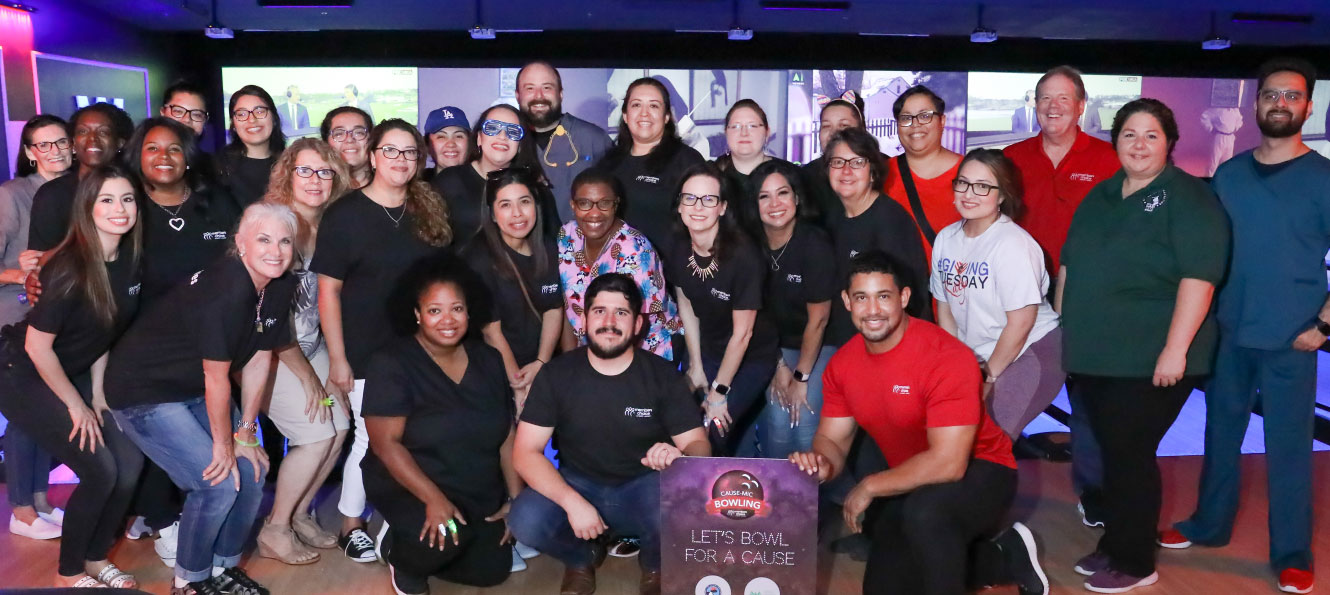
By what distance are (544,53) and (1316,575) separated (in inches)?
269

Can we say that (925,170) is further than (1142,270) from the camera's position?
Yes

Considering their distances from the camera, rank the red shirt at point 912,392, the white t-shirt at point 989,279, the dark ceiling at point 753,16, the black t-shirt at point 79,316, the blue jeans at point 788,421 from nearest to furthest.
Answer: the red shirt at point 912,392
the black t-shirt at point 79,316
the white t-shirt at point 989,279
the blue jeans at point 788,421
the dark ceiling at point 753,16

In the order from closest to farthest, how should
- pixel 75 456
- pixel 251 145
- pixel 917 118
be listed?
pixel 75 456
pixel 917 118
pixel 251 145

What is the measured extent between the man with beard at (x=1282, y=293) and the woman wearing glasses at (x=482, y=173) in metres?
2.17

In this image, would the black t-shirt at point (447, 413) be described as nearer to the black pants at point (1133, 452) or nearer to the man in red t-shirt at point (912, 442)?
the man in red t-shirt at point (912, 442)

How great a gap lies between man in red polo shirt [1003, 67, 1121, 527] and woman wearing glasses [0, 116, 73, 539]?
347 cm

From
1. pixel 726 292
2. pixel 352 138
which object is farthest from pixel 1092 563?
pixel 352 138

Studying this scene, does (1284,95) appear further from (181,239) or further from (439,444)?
(181,239)

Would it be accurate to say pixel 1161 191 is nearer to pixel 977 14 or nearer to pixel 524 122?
pixel 524 122

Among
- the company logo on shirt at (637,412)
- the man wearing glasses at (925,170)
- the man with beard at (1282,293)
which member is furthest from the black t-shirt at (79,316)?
the man with beard at (1282,293)

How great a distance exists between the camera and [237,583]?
9.66 feet

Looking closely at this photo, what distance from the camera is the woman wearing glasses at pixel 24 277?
349 cm

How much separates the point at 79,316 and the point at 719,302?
Answer: 187cm

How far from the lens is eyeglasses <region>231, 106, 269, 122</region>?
367 cm
